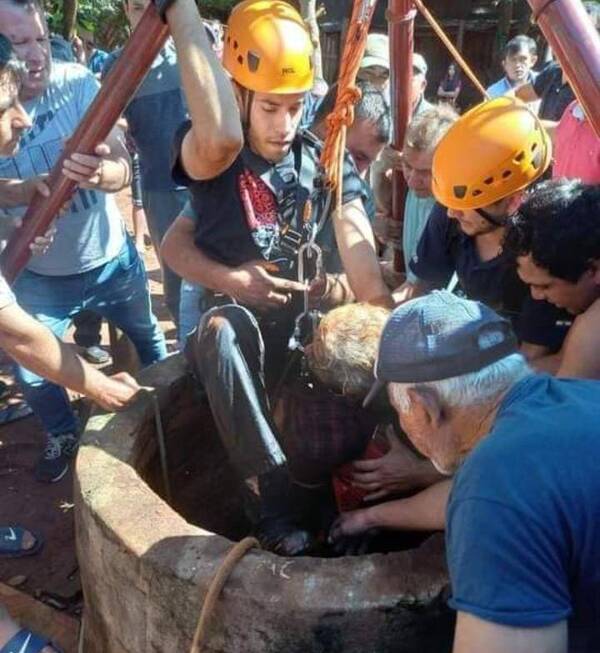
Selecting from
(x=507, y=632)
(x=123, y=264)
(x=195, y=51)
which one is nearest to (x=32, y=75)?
(x=123, y=264)

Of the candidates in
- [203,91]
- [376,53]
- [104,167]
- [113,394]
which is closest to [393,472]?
[113,394]

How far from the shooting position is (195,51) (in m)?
2.21

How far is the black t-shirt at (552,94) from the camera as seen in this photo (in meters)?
4.81

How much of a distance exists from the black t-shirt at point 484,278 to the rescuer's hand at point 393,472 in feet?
1.66

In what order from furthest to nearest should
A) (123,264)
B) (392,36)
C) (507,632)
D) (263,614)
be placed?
(123,264) → (392,36) → (263,614) → (507,632)

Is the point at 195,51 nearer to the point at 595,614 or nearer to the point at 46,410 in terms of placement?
the point at 595,614

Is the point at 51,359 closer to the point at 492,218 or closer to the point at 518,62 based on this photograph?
the point at 492,218

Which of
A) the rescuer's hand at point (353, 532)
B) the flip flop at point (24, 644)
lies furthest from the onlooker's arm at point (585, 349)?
the flip flop at point (24, 644)

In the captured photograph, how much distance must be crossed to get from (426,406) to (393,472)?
87 cm

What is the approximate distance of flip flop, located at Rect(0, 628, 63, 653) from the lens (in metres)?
2.56

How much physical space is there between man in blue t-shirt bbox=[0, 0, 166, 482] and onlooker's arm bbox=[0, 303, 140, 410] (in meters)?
0.70

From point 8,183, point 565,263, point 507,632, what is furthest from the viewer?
point 8,183

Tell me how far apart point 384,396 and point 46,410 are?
6.87 ft

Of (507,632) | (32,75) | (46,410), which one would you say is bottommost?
(46,410)
